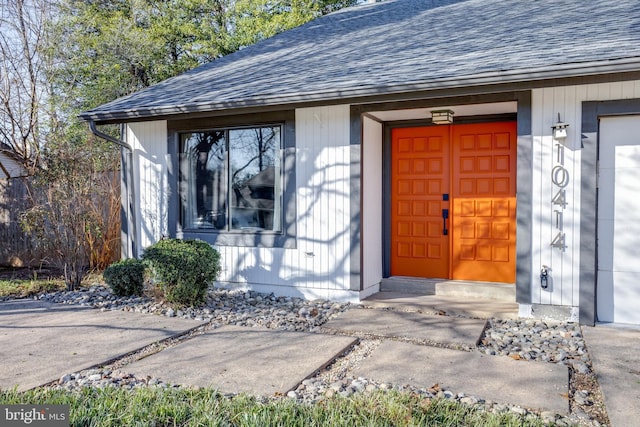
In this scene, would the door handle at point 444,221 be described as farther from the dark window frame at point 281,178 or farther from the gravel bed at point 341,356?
the dark window frame at point 281,178

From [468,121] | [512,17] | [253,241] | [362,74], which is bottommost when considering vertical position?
[253,241]

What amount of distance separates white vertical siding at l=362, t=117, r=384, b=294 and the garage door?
2403mm

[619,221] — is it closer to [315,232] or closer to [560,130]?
[560,130]

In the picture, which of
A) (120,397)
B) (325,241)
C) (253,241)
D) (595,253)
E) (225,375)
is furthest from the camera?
(253,241)

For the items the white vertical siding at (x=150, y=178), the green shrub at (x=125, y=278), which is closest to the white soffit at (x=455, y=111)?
the white vertical siding at (x=150, y=178)

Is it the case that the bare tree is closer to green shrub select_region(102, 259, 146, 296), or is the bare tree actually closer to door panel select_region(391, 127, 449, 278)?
green shrub select_region(102, 259, 146, 296)


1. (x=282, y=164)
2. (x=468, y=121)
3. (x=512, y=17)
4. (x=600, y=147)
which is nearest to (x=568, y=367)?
Result: (x=600, y=147)

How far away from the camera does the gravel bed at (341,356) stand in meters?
2.98

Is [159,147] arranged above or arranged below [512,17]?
below

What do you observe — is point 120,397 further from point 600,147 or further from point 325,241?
point 600,147

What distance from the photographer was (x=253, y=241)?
6.21 metres

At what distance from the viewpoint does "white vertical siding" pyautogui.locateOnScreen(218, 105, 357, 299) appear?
5.72m

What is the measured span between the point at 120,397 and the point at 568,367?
3013mm

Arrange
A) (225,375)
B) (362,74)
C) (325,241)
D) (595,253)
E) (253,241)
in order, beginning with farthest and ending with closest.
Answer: (253,241), (325,241), (362,74), (595,253), (225,375)
